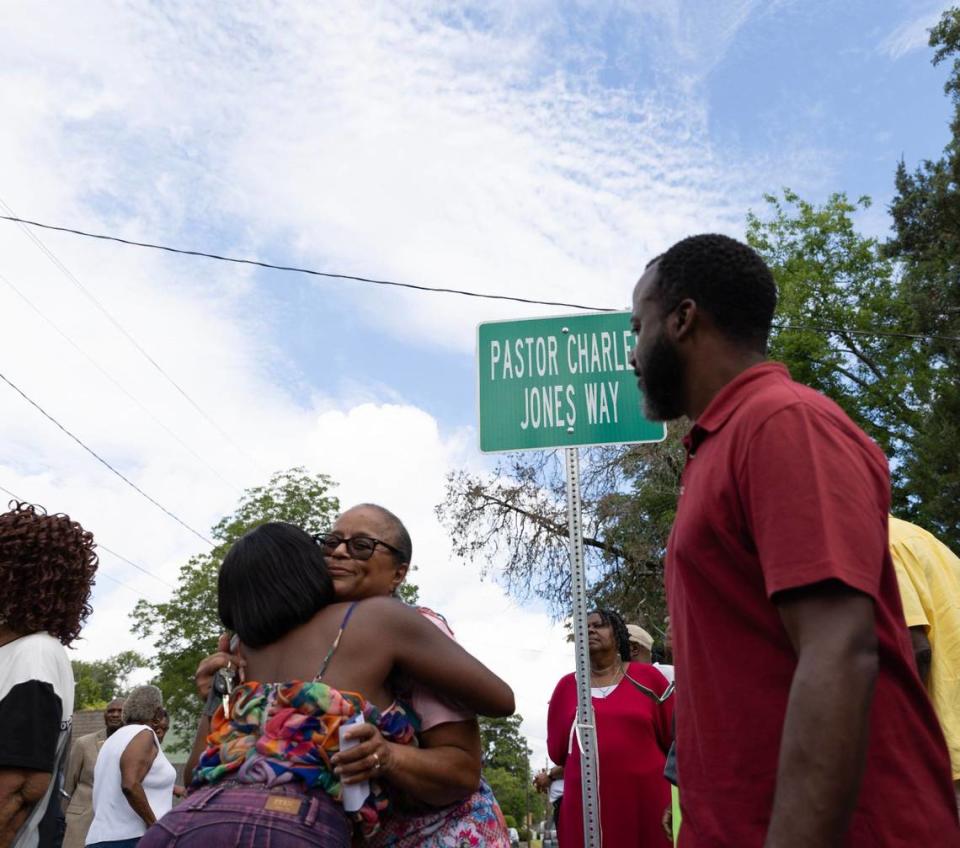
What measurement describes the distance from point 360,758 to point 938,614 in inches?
81.6

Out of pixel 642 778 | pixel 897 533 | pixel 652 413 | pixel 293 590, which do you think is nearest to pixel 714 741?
pixel 652 413

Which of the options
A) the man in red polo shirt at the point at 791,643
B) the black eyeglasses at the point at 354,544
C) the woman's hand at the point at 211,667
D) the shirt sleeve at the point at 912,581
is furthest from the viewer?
the shirt sleeve at the point at 912,581

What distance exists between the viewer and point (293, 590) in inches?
96.6

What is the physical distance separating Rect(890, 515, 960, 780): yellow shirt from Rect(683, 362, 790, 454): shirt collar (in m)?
1.72

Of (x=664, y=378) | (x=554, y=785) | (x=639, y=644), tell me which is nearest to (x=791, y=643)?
(x=664, y=378)

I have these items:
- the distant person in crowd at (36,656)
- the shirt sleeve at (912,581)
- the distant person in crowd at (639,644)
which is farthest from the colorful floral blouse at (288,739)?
the distant person in crowd at (639,644)

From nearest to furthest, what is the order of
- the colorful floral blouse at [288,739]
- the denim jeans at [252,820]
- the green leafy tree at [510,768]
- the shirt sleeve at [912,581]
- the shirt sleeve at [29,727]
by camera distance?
the denim jeans at [252,820]
the colorful floral blouse at [288,739]
the shirt sleeve at [29,727]
the shirt sleeve at [912,581]
the green leafy tree at [510,768]

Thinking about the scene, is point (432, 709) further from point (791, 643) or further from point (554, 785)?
point (554, 785)

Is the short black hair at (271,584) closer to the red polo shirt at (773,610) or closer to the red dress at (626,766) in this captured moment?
the red polo shirt at (773,610)

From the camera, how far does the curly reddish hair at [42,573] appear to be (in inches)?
124

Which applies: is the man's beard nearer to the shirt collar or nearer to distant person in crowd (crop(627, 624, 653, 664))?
the shirt collar

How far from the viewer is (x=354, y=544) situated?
2.79 m

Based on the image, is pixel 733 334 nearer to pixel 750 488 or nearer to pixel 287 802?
pixel 750 488

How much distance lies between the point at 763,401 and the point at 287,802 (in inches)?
53.6
